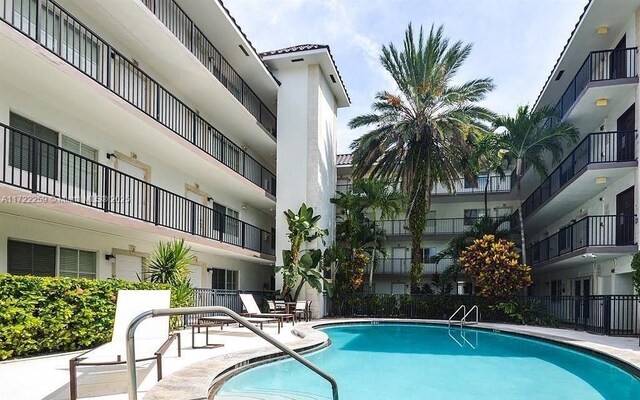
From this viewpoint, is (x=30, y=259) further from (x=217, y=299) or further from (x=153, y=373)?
(x=217, y=299)

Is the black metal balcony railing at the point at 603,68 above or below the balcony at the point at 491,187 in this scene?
above

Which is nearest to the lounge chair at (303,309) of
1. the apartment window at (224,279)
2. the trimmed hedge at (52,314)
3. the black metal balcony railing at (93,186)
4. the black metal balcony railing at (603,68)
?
the black metal balcony railing at (93,186)

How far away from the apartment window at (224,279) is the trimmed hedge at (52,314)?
35.1ft

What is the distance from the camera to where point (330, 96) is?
26938 mm

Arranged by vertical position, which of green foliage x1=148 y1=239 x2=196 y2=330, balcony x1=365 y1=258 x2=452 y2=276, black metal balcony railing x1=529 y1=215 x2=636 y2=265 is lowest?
balcony x1=365 y1=258 x2=452 y2=276

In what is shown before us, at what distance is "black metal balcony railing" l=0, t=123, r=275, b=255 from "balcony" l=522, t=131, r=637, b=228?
14.2 metres

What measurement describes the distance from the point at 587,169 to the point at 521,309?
647 centimetres

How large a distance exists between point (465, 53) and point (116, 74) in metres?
16.1

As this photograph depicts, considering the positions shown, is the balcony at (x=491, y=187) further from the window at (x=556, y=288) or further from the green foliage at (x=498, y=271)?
the green foliage at (x=498, y=271)

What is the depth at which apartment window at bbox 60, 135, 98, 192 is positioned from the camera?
12.2 meters

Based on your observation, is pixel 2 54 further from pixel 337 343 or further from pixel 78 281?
pixel 337 343

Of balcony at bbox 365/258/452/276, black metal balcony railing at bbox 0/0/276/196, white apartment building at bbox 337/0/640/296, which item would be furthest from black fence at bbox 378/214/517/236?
black metal balcony railing at bbox 0/0/276/196

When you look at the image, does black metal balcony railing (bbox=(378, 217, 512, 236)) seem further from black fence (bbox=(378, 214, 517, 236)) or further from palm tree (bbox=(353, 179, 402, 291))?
palm tree (bbox=(353, 179, 402, 291))

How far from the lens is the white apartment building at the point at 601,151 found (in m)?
17.3
